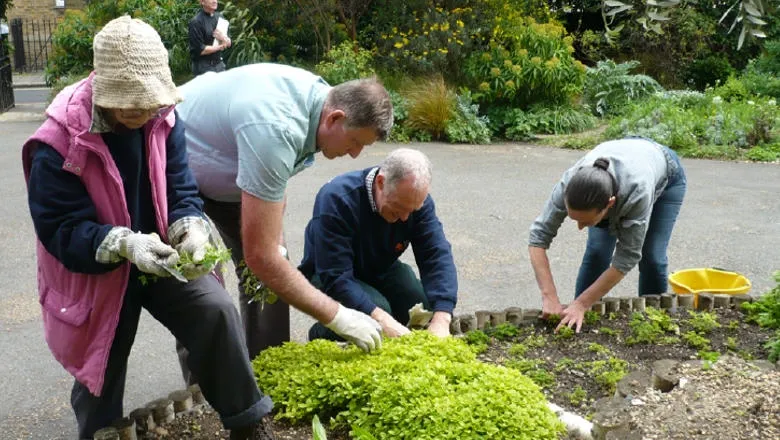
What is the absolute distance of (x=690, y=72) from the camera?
591 inches

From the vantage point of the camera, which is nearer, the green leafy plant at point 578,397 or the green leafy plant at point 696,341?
the green leafy plant at point 578,397

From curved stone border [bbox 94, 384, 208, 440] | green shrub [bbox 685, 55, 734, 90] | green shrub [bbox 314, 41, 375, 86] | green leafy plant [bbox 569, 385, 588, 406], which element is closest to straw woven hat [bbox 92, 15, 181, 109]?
curved stone border [bbox 94, 384, 208, 440]

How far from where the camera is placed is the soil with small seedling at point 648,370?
2.99 meters

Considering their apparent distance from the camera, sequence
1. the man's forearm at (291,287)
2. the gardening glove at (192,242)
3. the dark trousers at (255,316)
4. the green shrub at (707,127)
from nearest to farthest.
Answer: the gardening glove at (192,242) < the man's forearm at (291,287) < the dark trousers at (255,316) < the green shrub at (707,127)

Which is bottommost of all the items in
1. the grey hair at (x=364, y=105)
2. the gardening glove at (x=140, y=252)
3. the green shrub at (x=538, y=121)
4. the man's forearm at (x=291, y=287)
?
the green shrub at (x=538, y=121)

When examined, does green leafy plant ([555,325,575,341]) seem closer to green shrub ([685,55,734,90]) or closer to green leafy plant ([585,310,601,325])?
green leafy plant ([585,310,601,325])

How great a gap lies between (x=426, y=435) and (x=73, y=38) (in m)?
13.3

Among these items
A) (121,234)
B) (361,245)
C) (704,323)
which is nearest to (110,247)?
(121,234)

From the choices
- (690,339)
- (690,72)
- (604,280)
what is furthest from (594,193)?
(690,72)

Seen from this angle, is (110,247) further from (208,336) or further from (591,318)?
(591,318)

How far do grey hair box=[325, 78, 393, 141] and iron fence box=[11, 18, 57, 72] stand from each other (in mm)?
23119

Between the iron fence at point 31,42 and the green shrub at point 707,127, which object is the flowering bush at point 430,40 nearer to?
the green shrub at point 707,127

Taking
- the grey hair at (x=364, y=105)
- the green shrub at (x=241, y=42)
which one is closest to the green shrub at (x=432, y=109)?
the green shrub at (x=241, y=42)

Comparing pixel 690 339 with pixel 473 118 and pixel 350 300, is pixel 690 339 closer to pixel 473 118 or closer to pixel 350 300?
pixel 350 300
